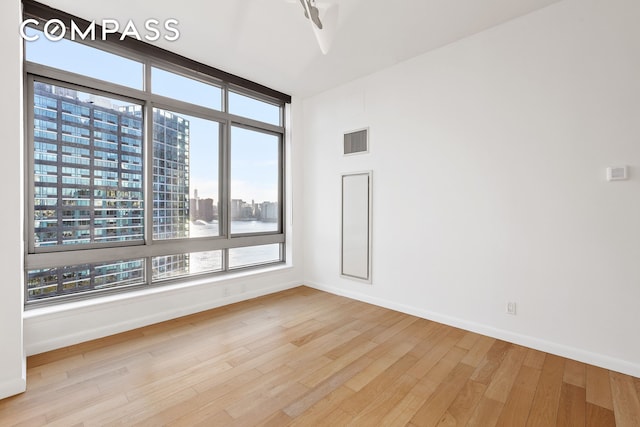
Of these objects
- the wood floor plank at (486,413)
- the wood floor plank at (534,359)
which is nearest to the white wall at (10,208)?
the wood floor plank at (486,413)

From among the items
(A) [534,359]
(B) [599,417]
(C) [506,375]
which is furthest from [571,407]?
(A) [534,359]

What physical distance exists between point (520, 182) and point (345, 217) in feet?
7.25

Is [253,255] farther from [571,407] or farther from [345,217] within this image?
[571,407]

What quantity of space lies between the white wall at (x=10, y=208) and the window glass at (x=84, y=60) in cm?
80

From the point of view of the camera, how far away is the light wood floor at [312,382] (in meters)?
1.85

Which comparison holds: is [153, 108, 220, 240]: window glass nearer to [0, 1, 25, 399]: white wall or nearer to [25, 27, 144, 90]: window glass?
[25, 27, 144, 90]: window glass

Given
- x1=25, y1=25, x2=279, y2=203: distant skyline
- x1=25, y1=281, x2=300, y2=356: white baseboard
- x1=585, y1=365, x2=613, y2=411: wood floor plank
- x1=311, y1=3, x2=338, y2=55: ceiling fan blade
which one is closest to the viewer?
x1=585, y1=365, x2=613, y2=411: wood floor plank

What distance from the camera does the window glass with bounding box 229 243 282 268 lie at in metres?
4.35

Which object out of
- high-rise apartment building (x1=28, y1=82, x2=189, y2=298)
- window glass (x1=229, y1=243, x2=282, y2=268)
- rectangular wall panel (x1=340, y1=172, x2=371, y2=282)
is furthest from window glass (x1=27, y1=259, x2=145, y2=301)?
rectangular wall panel (x1=340, y1=172, x2=371, y2=282)

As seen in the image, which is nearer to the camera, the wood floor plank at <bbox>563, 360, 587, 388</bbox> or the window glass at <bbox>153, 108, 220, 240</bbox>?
the wood floor plank at <bbox>563, 360, 587, 388</bbox>

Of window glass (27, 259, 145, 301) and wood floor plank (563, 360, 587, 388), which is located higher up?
window glass (27, 259, 145, 301)

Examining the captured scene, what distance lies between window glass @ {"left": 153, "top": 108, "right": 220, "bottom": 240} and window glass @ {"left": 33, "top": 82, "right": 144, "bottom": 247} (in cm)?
19

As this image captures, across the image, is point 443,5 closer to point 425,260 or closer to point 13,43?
point 425,260

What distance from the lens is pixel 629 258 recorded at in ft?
7.68
